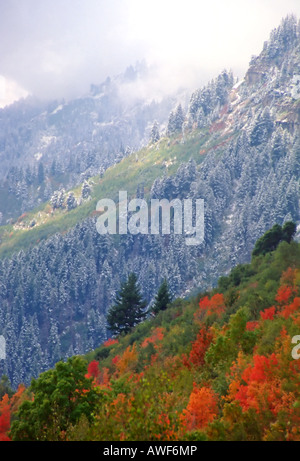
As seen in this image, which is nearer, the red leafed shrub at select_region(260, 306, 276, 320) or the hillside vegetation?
the hillside vegetation

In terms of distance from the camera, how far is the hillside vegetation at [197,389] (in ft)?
66.8

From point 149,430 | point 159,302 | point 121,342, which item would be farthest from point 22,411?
point 159,302

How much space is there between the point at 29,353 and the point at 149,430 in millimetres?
164367

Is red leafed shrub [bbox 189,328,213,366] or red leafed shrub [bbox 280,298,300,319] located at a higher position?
red leafed shrub [bbox 280,298,300,319]

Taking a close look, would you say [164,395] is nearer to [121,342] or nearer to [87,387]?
[87,387]

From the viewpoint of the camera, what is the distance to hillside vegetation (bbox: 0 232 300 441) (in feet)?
66.8

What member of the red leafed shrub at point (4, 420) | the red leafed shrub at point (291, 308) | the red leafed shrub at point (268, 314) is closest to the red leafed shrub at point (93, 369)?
the red leafed shrub at point (4, 420)

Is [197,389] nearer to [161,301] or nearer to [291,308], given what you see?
[291,308]

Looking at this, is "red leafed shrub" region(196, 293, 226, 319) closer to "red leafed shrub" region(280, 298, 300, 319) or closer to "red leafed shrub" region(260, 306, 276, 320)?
"red leafed shrub" region(260, 306, 276, 320)

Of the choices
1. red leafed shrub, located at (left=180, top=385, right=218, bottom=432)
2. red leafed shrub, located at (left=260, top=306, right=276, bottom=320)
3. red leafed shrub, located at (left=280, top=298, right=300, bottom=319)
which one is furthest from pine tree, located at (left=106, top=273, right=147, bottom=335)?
red leafed shrub, located at (left=180, top=385, right=218, bottom=432)

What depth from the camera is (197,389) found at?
28594 millimetres

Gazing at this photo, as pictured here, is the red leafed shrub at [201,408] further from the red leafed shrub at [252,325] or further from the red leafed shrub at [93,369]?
the red leafed shrub at [93,369]
